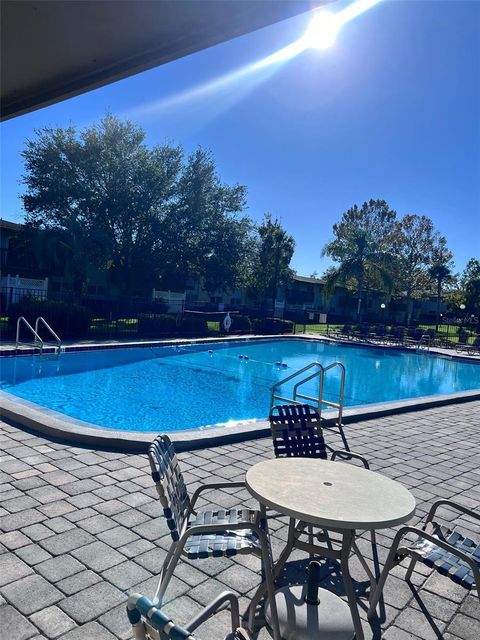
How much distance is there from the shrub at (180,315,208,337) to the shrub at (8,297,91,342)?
4.72 metres

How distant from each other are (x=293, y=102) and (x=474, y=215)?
2535 cm

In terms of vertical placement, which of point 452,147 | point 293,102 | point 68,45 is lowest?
point 68,45

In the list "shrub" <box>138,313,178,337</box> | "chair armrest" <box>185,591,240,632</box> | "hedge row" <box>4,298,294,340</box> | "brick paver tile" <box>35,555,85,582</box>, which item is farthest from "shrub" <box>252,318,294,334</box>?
"chair armrest" <box>185,591,240,632</box>

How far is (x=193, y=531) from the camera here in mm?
2293

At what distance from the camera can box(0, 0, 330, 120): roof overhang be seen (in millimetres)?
1380

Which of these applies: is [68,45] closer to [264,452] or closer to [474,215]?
[264,452]

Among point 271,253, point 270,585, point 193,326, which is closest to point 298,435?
point 270,585

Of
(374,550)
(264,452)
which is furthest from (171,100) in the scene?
(374,550)

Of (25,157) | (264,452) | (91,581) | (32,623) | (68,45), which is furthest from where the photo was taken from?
(25,157)

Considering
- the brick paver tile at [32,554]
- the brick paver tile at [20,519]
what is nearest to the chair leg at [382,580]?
the brick paver tile at [32,554]

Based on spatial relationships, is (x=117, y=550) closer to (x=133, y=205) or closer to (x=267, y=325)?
(x=267, y=325)

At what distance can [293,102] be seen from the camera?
9758 millimetres

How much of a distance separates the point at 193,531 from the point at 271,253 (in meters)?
28.6

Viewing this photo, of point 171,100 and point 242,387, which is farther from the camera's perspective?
point 242,387
